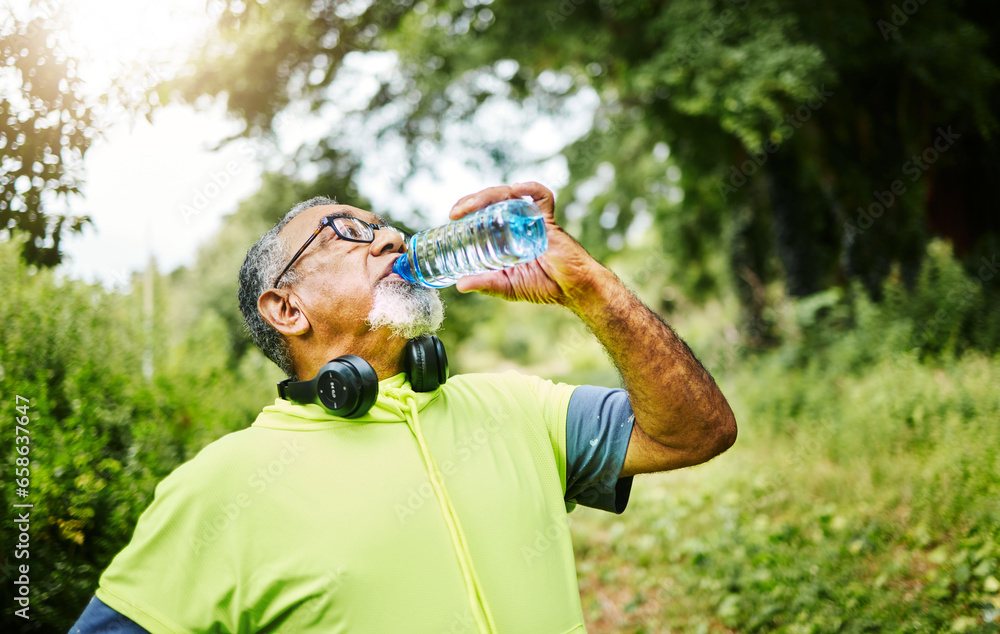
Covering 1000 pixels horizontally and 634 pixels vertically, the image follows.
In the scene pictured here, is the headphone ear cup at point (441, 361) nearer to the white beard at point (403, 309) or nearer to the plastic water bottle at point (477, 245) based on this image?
the white beard at point (403, 309)

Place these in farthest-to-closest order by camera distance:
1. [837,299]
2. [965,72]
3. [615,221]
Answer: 1. [615,221]
2. [837,299]
3. [965,72]

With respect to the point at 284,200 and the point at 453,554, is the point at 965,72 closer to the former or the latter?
the point at 453,554

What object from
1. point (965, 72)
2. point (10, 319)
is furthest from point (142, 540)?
point (965, 72)

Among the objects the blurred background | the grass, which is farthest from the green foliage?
the grass

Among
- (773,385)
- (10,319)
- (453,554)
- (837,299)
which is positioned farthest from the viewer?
(837,299)

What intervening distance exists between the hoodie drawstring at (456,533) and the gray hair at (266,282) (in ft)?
1.85

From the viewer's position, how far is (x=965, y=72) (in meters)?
6.89

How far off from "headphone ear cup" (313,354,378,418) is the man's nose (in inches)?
18.6

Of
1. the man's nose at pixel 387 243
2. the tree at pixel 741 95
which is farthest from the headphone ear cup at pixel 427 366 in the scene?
the tree at pixel 741 95

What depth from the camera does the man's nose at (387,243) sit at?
2.06 m

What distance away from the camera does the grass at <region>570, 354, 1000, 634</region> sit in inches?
147

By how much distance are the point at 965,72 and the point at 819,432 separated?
162 inches

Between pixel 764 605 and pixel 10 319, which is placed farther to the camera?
pixel 764 605

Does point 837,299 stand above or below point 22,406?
below
